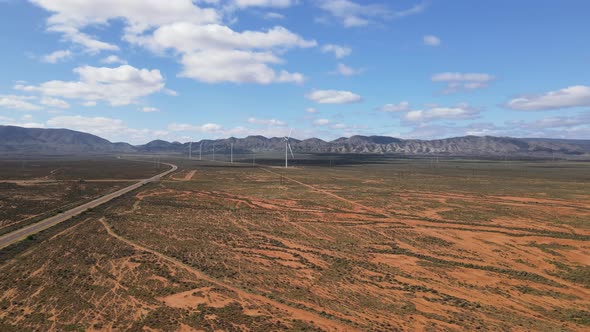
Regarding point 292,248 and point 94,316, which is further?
point 292,248

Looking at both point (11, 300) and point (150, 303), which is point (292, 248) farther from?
point (11, 300)

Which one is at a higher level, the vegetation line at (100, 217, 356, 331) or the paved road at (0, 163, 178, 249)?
the paved road at (0, 163, 178, 249)

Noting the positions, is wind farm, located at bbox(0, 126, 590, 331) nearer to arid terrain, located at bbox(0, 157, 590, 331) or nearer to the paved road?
arid terrain, located at bbox(0, 157, 590, 331)

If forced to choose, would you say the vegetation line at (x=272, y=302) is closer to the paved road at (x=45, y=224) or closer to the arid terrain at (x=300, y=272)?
Answer: the arid terrain at (x=300, y=272)

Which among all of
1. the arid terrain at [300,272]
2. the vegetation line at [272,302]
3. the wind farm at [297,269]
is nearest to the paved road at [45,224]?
the wind farm at [297,269]

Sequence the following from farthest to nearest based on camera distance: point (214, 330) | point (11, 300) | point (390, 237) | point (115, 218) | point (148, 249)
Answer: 1. point (115, 218)
2. point (390, 237)
3. point (148, 249)
4. point (11, 300)
5. point (214, 330)

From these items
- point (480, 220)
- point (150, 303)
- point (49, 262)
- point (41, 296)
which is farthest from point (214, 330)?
point (480, 220)

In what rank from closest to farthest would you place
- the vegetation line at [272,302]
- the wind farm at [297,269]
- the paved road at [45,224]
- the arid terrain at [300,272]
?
the vegetation line at [272,302] < the arid terrain at [300,272] < the wind farm at [297,269] < the paved road at [45,224]

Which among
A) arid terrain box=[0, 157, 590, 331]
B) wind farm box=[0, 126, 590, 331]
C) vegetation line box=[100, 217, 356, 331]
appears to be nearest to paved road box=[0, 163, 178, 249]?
wind farm box=[0, 126, 590, 331]
